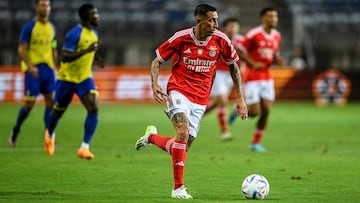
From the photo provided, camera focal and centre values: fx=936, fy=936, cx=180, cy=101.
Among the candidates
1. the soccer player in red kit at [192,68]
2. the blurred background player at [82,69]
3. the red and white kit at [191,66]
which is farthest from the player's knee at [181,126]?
the blurred background player at [82,69]

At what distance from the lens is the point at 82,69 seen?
49.9 ft

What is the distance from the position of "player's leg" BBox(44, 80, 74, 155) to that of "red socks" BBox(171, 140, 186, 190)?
5214 mm

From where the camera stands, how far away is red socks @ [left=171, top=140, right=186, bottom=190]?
10.0 meters

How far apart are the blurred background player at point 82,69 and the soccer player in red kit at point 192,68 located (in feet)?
12.9

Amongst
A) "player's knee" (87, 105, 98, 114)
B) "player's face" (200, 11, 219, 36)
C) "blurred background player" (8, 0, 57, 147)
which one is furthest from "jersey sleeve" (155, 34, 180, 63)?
"blurred background player" (8, 0, 57, 147)

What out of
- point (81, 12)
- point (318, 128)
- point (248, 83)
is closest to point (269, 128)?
point (318, 128)

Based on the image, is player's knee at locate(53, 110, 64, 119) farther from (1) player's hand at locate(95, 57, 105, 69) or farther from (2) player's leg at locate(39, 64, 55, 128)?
(2) player's leg at locate(39, 64, 55, 128)

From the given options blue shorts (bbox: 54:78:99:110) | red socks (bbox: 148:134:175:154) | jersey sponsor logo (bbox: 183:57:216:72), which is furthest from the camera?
blue shorts (bbox: 54:78:99:110)

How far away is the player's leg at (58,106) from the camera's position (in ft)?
49.9

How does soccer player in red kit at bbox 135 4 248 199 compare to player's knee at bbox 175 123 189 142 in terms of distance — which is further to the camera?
soccer player in red kit at bbox 135 4 248 199

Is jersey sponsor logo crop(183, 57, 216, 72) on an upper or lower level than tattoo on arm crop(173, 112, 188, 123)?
upper

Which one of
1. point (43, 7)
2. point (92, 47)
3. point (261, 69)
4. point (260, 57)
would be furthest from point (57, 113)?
point (260, 57)

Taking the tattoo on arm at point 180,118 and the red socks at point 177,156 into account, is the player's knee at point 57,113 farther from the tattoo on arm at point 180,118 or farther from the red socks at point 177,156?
the tattoo on arm at point 180,118

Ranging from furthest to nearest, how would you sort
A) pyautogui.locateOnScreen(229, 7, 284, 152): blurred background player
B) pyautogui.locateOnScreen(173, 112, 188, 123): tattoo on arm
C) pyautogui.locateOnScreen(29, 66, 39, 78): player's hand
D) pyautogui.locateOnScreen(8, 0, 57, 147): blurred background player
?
pyautogui.locateOnScreen(8, 0, 57, 147): blurred background player
pyautogui.locateOnScreen(229, 7, 284, 152): blurred background player
pyautogui.locateOnScreen(29, 66, 39, 78): player's hand
pyautogui.locateOnScreen(173, 112, 188, 123): tattoo on arm
